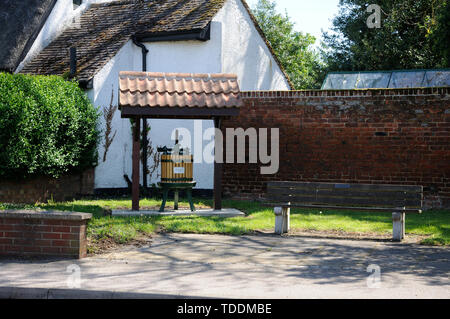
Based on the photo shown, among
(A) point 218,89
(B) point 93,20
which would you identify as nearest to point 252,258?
(A) point 218,89

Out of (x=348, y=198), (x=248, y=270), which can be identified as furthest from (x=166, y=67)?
(x=248, y=270)

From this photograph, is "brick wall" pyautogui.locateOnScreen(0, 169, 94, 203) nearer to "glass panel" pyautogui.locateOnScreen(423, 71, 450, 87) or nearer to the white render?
the white render

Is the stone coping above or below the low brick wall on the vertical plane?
above

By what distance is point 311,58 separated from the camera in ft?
171

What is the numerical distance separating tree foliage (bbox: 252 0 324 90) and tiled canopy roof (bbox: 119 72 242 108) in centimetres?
3373

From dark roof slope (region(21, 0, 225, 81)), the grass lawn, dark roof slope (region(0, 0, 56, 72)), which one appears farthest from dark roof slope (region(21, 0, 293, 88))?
the grass lawn

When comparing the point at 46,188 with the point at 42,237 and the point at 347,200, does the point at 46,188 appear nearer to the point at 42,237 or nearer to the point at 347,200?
the point at 42,237

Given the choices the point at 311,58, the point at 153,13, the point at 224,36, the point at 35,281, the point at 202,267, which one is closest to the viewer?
the point at 35,281

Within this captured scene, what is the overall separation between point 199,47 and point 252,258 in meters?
10.8

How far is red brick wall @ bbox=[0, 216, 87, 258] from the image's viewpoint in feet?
26.9

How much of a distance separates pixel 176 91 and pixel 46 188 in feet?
18.5

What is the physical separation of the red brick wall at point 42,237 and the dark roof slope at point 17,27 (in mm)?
11838

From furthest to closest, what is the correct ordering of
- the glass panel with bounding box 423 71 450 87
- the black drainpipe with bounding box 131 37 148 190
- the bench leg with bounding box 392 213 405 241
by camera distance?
the glass panel with bounding box 423 71 450 87
the black drainpipe with bounding box 131 37 148 190
the bench leg with bounding box 392 213 405 241
